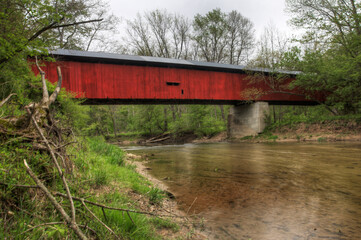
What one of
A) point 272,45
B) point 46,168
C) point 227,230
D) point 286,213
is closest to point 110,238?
point 46,168

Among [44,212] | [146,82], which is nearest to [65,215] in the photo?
[44,212]

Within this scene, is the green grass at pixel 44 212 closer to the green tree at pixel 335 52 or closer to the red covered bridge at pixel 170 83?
the red covered bridge at pixel 170 83

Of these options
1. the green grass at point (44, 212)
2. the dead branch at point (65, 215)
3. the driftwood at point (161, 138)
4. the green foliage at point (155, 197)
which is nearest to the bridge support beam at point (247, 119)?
the driftwood at point (161, 138)

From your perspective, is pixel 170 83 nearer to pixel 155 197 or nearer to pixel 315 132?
pixel 315 132

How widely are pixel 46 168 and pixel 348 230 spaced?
3.42m

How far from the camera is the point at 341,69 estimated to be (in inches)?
576

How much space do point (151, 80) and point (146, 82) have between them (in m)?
0.46

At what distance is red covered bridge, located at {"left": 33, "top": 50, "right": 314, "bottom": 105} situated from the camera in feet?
48.0

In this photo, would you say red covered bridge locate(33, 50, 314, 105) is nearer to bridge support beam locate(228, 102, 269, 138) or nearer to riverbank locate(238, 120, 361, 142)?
bridge support beam locate(228, 102, 269, 138)

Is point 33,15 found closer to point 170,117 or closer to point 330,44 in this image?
point 330,44

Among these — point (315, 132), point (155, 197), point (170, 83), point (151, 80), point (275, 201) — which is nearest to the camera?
point (155, 197)

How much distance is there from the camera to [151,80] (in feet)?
55.4

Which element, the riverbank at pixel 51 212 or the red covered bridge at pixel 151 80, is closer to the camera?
the riverbank at pixel 51 212

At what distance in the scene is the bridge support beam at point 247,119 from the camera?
66.6 feet
